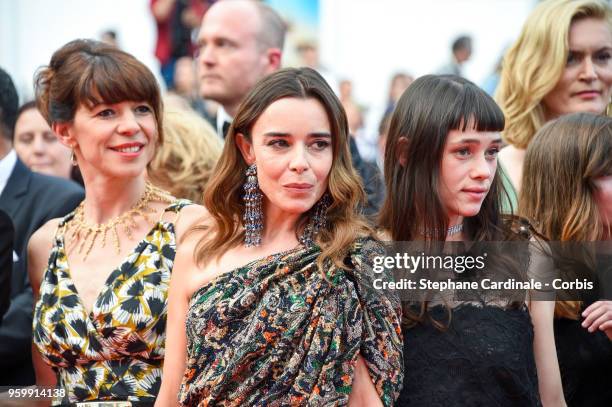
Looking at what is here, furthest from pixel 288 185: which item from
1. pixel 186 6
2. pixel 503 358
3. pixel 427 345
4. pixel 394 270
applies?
pixel 186 6

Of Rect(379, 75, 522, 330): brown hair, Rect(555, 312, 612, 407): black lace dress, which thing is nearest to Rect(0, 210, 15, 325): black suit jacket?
Rect(379, 75, 522, 330): brown hair

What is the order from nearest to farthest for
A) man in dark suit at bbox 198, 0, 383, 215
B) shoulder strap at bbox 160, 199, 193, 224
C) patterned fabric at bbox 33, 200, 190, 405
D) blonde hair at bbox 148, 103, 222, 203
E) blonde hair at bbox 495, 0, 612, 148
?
patterned fabric at bbox 33, 200, 190, 405, shoulder strap at bbox 160, 199, 193, 224, blonde hair at bbox 495, 0, 612, 148, blonde hair at bbox 148, 103, 222, 203, man in dark suit at bbox 198, 0, 383, 215

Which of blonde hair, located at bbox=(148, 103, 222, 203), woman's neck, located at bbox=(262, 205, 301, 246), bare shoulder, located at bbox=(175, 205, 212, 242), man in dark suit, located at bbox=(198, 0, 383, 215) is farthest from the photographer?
man in dark suit, located at bbox=(198, 0, 383, 215)

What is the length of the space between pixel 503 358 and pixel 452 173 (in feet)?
2.06

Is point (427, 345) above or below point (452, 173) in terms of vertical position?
below

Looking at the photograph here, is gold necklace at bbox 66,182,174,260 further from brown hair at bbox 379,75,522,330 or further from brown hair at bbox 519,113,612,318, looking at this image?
brown hair at bbox 519,113,612,318

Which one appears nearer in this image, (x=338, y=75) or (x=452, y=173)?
(x=452, y=173)

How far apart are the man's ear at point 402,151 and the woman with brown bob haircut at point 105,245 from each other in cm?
88

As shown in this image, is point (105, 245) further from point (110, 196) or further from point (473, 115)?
point (473, 115)

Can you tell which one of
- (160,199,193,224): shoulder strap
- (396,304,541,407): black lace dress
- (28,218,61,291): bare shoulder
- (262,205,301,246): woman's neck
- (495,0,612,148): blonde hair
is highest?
(495,0,612,148): blonde hair

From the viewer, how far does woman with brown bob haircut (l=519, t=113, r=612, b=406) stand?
3.48 metres

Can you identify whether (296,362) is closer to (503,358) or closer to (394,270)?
(394,270)

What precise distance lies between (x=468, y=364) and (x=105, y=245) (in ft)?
5.34

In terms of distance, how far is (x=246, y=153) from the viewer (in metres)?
3.28
